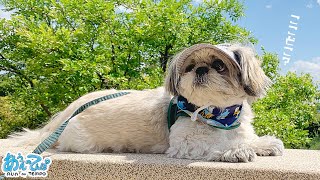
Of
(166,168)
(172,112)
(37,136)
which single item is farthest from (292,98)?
(166,168)

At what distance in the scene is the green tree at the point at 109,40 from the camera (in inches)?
188

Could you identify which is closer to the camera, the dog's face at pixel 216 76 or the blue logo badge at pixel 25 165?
the dog's face at pixel 216 76

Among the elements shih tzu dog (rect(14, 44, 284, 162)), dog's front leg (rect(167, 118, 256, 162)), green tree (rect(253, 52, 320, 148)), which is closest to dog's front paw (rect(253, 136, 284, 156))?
shih tzu dog (rect(14, 44, 284, 162))

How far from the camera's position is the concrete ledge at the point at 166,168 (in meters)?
1.96

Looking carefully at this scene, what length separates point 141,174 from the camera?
2102 millimetres

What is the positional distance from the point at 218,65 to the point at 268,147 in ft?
2.36

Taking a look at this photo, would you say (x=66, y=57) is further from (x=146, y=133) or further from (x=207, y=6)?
(x=146, y=133)

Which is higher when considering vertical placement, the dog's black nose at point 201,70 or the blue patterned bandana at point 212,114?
the dog's black nose at point 201,70

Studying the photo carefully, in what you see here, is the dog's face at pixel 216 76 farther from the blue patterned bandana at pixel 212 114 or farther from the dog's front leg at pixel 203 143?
the dog's front leg at pixel 203 143

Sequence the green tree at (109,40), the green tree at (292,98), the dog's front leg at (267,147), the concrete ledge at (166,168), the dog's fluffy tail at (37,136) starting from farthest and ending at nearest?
the green tree at (292,98), the green tree at (109,40), the dog's fluffy tail at (37,136), the dog's front leg at (267,147), the concrete ledge at (166,168)

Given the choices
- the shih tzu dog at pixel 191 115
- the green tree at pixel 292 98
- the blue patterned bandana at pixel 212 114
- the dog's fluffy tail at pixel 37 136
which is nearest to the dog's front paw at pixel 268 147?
the shih tzu dog at pixel 191 115

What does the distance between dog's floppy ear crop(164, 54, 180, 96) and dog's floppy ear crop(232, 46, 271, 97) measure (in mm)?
322

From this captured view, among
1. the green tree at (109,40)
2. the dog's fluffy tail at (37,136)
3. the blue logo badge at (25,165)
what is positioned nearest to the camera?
the blue logo badge at (25,165)

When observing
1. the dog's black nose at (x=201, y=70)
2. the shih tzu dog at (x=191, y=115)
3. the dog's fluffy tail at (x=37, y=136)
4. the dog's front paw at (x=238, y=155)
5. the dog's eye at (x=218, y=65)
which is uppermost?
the dog's eye at (x=218, y=65)
